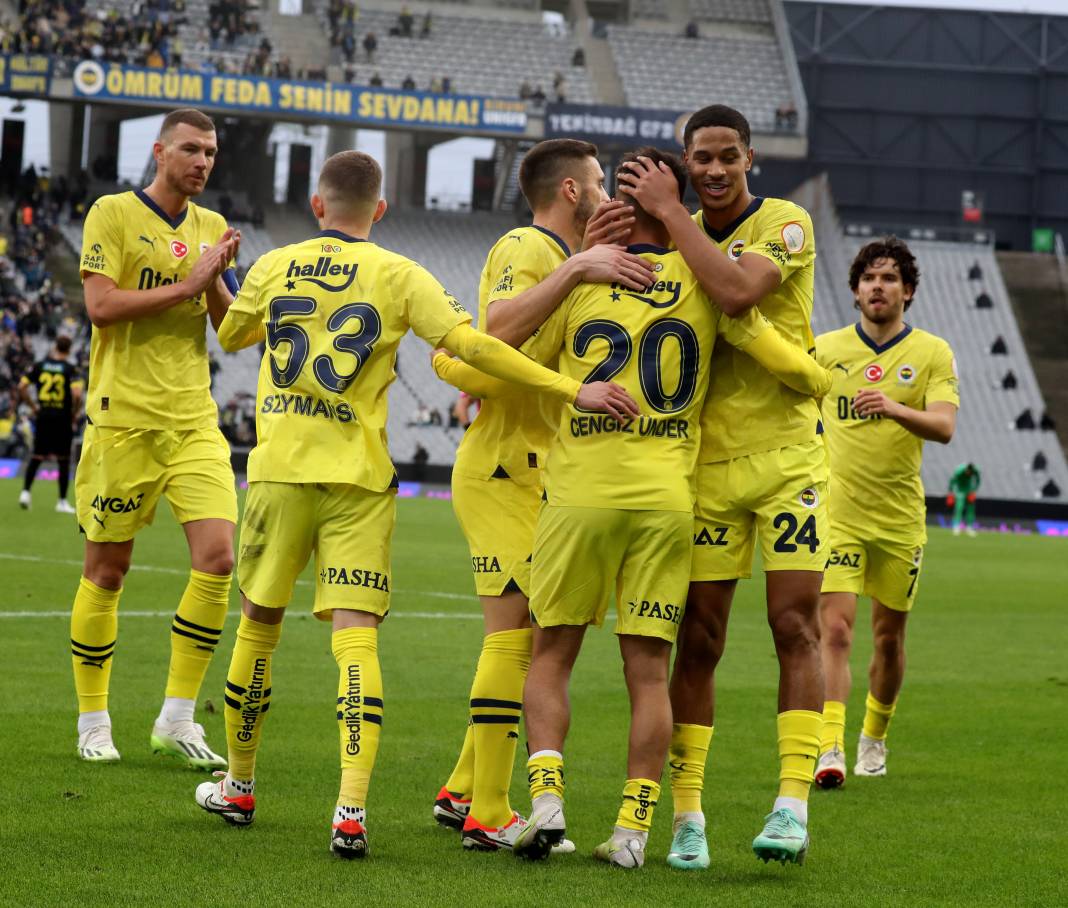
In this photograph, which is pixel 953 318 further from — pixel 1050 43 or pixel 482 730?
pixel 482 730

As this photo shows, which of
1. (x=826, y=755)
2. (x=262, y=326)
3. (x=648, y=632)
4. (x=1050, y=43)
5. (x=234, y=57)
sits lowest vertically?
(x=826, y=755)

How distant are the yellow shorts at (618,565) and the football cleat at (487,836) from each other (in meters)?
0.70

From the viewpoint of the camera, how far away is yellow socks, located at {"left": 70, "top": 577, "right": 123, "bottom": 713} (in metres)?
6.65

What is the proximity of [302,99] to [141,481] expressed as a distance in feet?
127

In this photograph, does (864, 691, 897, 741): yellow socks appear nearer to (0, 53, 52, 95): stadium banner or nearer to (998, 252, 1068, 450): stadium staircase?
(0, 53, 52, 95): stadium banner

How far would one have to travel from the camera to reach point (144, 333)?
22.1ft

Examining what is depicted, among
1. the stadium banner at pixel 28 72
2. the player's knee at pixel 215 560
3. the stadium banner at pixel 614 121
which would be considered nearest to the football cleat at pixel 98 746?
the player's knee at pixel 215 560

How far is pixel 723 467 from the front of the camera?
5273 mm

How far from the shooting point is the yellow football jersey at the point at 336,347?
5.23m

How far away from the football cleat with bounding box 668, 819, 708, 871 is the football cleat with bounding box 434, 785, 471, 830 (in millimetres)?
798

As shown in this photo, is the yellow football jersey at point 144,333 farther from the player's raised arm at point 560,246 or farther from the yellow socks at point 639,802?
the yellow socks at point 639,802

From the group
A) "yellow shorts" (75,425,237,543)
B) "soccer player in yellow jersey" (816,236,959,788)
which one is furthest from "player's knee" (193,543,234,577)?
"soccer player in yellow jersey" (816,236,959,788)

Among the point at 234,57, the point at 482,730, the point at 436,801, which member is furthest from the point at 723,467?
the point at 234,57

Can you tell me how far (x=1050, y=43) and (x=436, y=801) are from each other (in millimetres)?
61977
